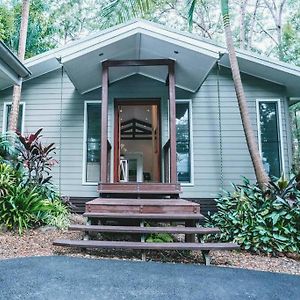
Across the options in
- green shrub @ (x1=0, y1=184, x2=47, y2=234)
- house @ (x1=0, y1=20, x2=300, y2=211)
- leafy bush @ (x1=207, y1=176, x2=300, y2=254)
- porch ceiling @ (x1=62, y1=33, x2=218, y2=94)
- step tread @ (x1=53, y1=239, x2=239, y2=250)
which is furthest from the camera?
house @ (x1=0, y1=20, x2=300, y2=211)

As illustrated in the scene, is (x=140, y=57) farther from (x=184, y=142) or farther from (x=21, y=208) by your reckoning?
(x=21, y=208)

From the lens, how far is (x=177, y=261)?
11.9 ft

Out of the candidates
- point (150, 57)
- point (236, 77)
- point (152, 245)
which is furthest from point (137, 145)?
point (152, 245)

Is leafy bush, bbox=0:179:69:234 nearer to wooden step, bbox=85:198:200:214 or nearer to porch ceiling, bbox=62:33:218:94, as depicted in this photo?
wooden step, bbox=85:198:200:214

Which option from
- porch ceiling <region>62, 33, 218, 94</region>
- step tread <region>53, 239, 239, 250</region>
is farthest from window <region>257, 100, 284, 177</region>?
step tread <region>53, 239, 239, 250</region>

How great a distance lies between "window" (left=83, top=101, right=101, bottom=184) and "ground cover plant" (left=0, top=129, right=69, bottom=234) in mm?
1038

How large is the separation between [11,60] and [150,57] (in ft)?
9.74

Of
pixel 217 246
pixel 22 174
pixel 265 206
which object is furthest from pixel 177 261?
Answer: pixel 22 174

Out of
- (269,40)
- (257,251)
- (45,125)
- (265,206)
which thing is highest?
(269,40)

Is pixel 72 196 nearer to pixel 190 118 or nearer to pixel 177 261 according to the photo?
pixel 190 118

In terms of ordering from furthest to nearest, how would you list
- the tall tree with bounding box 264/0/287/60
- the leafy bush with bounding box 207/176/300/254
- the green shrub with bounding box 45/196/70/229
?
the tall tree with bounding box 264/0/287/60 < the green shrub with bounding box 45/196/70/229 < the leafy bush with bounding box 207/176/300/254

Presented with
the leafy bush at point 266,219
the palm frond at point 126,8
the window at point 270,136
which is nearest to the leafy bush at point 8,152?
the palm frond at point 126,8

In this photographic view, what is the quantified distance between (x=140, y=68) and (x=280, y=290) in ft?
17.6

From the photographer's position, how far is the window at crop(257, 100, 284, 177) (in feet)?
21.8
